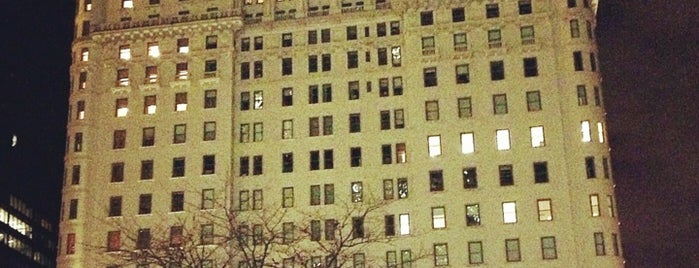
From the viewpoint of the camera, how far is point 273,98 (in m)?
82.5

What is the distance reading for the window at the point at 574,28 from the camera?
77188 millimetres

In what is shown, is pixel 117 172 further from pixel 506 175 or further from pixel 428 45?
pixel 506 175

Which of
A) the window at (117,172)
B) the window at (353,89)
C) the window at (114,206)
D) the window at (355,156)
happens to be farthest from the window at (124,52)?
the window at (355,156)

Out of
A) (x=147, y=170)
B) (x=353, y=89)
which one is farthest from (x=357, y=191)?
(x=147, y=170)

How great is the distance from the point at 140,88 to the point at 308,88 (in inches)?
623

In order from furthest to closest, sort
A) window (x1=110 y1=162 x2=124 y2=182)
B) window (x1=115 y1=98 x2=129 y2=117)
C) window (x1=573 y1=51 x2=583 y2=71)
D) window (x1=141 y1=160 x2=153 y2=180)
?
window (x1=115 y1=98 x2=129 y2=117) < window (x1=110 y1=162 x2=124 y2=182) < window (x1=141 y1=160 x2=153 y2=180) < window (x1=573 y1=51 x2=583 y2=71)

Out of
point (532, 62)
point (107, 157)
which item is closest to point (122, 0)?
point (107, 157)

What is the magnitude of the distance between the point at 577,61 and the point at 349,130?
66.6 feet

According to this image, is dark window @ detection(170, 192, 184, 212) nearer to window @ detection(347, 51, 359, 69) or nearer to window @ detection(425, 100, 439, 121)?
window @ detection(347, 51, 359, 69)

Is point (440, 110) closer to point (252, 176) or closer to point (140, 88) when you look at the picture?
point (252, 176)

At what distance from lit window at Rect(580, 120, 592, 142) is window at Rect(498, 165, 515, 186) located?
21.3ft

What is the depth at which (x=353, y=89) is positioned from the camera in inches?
3194

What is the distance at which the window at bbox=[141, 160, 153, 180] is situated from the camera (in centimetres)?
8138

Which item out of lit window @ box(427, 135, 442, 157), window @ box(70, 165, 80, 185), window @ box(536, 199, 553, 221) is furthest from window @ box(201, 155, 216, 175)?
window @ box(536, 199, 553, 221)
